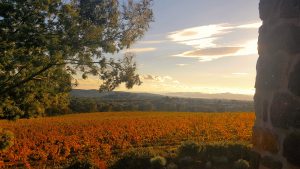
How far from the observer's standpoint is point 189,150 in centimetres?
2331

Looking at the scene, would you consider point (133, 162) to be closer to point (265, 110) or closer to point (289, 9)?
point (265, 110)

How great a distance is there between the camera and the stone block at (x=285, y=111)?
3490mm

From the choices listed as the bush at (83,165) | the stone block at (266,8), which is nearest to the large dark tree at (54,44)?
the bush at (83,165)

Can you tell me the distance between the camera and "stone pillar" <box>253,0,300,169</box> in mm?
3525

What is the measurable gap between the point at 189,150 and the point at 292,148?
20094mm

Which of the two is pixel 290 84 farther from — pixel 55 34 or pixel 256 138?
pixel 55 34

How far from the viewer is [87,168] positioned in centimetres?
2016

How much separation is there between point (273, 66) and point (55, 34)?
15.5 metres

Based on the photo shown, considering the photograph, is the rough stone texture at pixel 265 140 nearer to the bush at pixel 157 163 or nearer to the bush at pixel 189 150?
the bush at pixel 157 163

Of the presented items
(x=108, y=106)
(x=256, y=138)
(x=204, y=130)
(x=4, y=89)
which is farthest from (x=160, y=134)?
(x=108, y=106)

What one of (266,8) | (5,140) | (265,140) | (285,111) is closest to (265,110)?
(265,140)

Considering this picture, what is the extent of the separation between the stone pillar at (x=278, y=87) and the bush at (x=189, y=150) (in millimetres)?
19249

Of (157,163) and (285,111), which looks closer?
(285,111)

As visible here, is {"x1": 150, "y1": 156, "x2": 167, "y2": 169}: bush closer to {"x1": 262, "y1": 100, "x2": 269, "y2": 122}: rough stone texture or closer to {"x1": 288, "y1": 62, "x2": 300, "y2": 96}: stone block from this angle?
{"x1": 262, "y1": 100, "x2": 269, "y2": 122}: rough stone texture
